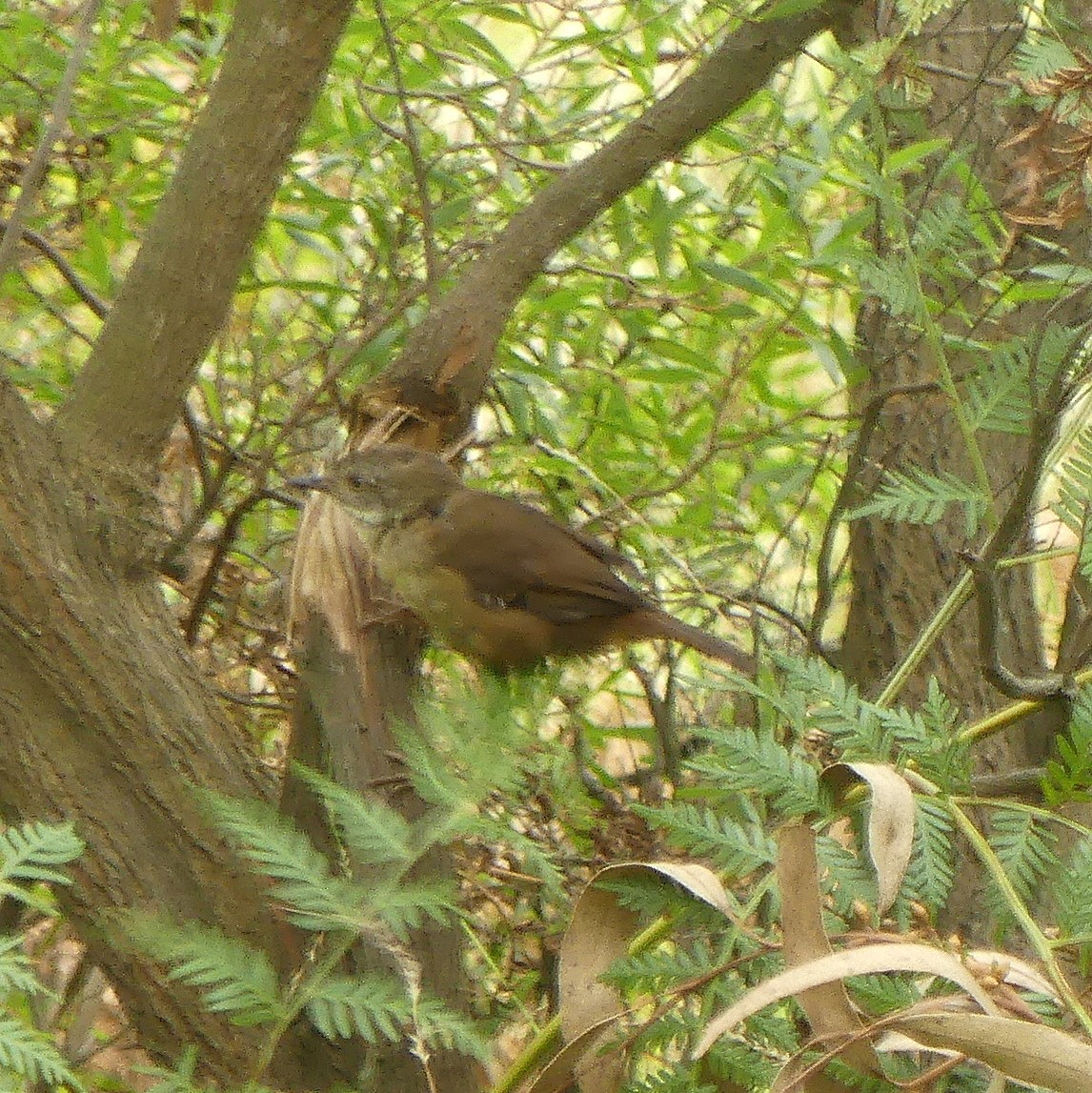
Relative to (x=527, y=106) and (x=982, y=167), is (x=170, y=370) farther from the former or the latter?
(x=982, y=167)

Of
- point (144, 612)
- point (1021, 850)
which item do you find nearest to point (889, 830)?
point (1021, 850)

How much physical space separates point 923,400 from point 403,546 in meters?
1.42

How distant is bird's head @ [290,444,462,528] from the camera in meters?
3.29

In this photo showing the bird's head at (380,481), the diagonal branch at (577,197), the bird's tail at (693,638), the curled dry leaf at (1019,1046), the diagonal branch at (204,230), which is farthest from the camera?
the bird's tail at (693,638)

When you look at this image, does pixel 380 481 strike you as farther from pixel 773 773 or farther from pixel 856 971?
pixel 856 971

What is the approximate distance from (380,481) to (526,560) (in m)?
0.50

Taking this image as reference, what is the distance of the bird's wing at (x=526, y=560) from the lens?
370 centimetres

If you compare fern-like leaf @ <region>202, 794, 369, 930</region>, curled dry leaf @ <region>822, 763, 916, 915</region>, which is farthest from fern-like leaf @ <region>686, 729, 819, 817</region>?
fern-like leaf @ <region>202, 794, 369, 930</region>

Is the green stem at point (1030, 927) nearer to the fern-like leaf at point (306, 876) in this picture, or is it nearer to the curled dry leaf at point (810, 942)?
the curled dry leaf at point (810, 942)

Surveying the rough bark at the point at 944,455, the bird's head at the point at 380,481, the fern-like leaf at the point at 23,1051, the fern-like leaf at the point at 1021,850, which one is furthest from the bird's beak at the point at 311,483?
the fern-like leaf at the point at 23,1051

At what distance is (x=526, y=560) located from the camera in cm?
373

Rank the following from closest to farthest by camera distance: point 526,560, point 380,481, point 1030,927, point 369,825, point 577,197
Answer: point 1030,927
point 369,825
point 577,197
point 380,481
point 526,560

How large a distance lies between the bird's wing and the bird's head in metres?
0.23

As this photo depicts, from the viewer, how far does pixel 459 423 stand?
319cm
